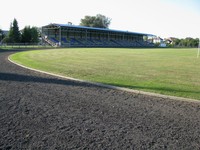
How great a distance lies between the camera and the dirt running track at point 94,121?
3613 millimetres

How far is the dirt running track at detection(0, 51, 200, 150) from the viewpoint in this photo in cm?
361

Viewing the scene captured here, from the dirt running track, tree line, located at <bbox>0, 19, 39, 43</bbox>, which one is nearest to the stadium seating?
tree line, located at <bbox>0, 19, 39, 43</bbox>

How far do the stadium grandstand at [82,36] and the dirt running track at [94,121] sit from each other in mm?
59612

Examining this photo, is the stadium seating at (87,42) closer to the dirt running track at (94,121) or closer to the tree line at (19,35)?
the tree line at (19,35)

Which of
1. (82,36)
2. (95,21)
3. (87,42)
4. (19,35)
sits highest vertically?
(95,21)

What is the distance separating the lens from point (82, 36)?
276ft

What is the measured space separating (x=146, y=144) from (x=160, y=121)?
1210 millimetres

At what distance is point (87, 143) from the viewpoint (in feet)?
11.8

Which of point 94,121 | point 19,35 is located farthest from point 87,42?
point 94,121

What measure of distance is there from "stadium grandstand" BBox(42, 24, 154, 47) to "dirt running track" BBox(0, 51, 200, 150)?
59.6 m

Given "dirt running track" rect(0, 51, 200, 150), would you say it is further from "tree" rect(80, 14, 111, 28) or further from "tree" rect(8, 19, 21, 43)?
"tree" rect(80, 14, 111, 28)

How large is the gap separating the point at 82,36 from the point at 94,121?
81925 mm

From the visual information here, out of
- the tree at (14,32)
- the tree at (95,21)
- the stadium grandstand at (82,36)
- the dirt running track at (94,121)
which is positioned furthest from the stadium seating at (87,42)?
the dirt running track at (94,121)

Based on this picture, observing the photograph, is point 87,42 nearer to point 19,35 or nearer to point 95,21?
point 19,35
